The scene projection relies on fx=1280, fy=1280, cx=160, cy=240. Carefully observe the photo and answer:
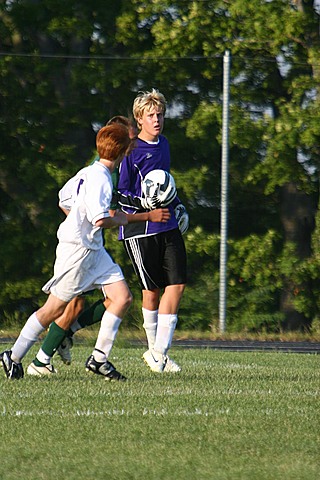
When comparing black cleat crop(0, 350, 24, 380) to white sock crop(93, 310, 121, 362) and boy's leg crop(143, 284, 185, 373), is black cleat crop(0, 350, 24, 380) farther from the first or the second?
boy's leg crop(143, 284, 185, 373)

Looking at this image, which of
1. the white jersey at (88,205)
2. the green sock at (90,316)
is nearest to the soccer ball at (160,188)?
the white jersey at (88,205)

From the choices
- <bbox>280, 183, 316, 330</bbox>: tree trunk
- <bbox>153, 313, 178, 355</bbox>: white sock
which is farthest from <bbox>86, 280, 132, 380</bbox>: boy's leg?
<bbox>280, 183, 316, 330</bbox>: tree trunk

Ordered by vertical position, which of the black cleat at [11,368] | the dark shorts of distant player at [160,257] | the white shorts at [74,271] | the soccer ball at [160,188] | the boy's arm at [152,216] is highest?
the soccer ball at [160,188]

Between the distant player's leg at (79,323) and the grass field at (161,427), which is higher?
the grass field at (161,427)

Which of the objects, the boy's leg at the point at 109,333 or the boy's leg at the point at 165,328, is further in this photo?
the boy's leg at the point at 165,328

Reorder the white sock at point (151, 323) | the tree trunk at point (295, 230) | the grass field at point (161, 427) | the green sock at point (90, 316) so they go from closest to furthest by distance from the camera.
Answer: the grass field at point (161, 427), the green sock at point (90, 316), the white sock at point (151, 323), the tree trunk at point (295, 230)

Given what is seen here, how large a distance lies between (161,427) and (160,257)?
3.37 meters

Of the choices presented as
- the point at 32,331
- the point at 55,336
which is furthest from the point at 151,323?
the point at 32,331

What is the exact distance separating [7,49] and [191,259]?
19.1ft

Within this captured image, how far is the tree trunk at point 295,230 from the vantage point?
22.3m

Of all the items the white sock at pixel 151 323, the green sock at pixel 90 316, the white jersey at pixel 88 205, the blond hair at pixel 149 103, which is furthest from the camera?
the white sock at pixel 151 323

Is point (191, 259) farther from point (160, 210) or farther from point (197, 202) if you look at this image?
point (160, 210)

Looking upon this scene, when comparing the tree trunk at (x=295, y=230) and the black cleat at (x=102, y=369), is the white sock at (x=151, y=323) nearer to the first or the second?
the black cleat at (x=102, y=369)

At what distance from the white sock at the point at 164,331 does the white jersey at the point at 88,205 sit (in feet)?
3.79
